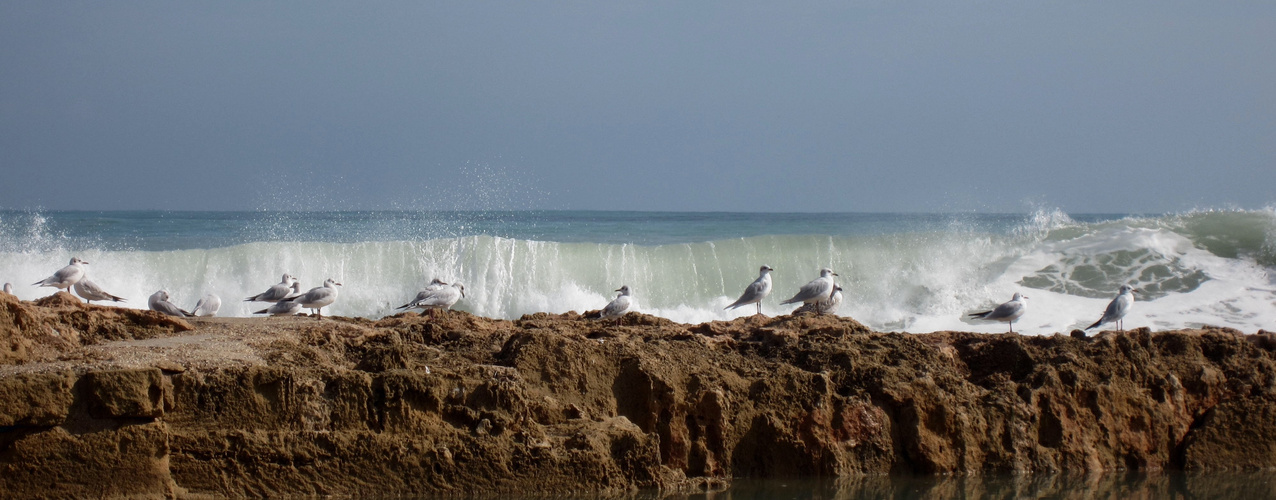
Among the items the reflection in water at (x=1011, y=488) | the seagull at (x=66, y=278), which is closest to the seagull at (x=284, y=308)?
the seagull at (x=66, y=278)

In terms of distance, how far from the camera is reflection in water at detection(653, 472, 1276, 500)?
5.91 m

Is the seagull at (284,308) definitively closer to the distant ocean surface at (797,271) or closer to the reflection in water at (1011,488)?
the distant ocean surface at (797,271)

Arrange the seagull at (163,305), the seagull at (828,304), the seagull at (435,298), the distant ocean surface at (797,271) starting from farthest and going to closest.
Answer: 1. the distant ocean surface at (797,271)
2. the seagull at (435,298)
3. the seagull at (828,304)
4. the seagull at (163,305)

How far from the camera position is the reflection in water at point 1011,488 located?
5914 mm

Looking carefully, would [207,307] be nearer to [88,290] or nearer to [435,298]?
[88,290]

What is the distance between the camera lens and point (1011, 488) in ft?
20.2

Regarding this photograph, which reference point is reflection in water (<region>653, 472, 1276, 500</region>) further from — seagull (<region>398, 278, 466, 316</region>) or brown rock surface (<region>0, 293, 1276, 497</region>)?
seagull (<region>398, 278, 466, 316</region>)

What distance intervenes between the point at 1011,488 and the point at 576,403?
260 cm

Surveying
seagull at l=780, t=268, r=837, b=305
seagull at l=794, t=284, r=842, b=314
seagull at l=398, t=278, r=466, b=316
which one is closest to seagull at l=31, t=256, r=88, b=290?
seagull at l=398, t=278, r=466, b=316

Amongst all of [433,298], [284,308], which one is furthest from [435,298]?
[284,308]

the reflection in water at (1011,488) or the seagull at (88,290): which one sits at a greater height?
the seagull at (88,290)

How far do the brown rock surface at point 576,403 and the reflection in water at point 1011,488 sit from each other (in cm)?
11

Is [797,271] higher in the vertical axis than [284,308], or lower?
lower

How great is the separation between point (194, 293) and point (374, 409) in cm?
1122
